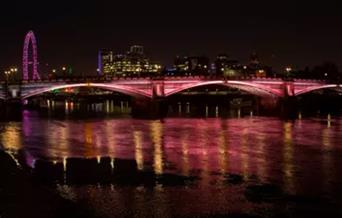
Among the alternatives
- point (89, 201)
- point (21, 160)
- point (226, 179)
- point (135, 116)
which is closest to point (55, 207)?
point (89, 201)

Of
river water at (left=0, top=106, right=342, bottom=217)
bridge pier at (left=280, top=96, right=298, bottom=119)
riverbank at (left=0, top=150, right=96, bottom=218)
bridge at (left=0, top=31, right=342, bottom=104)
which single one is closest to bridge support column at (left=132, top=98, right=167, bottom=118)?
bridge at (left=0, top=31, right=342, bottom=104)

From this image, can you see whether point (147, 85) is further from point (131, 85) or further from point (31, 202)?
point (31, 202)

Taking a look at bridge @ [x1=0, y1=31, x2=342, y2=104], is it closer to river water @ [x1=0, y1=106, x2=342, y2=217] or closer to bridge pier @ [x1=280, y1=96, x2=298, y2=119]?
bridge pier @ [x1=280, y1=96, x2=298, y2=119]

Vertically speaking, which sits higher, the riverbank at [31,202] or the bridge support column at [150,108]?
the bridge support column at [150,108]

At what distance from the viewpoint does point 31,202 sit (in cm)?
1627

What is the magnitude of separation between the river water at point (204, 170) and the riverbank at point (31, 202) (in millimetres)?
A: 549

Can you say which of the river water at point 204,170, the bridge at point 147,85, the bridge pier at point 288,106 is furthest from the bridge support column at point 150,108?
the river water at point 204,170

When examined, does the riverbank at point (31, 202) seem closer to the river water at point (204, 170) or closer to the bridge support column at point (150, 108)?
the river water at point (204, 170)

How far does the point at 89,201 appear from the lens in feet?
55.7

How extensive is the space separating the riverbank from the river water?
0.55 metres

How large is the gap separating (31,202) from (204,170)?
9.10 metres

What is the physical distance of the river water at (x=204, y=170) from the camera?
54.5 feet

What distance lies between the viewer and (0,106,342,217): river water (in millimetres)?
16609

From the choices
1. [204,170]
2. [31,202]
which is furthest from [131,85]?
[31,202]
